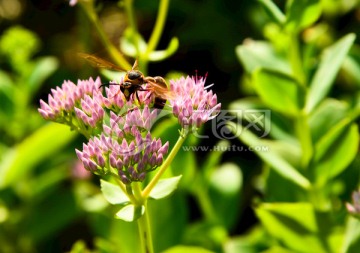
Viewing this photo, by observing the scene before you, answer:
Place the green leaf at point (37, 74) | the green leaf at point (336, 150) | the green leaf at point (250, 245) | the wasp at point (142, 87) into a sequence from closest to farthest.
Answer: the wasp at point (142, 87), the green leaf at point (336, 150), the green leaf at point (250, 245), the green leaf at point (37, 74)

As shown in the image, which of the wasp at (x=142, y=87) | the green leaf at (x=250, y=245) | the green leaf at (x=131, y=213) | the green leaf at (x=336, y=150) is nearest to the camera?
the green leaf at (x=131, y=213)

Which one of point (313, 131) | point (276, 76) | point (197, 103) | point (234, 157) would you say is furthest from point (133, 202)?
point (234, 157)

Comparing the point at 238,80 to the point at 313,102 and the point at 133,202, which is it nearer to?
the point at 313,102

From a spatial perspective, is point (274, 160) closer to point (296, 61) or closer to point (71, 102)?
point (296, 61)

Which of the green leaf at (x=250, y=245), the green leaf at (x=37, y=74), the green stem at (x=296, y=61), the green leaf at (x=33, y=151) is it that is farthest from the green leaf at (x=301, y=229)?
the green leaf at (x=37, y=74)

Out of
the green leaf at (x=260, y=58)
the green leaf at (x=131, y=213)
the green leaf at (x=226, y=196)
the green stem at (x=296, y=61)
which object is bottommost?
the green leaf at (x=226, y=196)

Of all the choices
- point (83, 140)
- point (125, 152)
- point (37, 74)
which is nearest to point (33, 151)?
point (37, 74)

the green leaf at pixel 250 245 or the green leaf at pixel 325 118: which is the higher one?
the green leaf at pixel 325 118

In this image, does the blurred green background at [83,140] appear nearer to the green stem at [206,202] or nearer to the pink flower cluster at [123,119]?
the green stem at [206,202]
